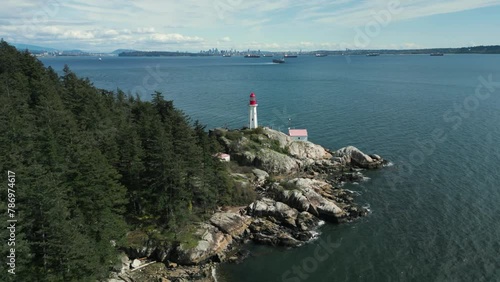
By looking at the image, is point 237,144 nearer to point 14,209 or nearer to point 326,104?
point 14,209

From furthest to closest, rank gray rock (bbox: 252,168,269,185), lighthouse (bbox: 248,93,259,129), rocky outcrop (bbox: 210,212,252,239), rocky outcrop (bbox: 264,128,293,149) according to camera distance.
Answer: lighthouse (bbox: 248,93,259,129), rocky outcrop (bbox: 264,128,293,149), gray rock (bbox: 252,168,269,185), rocky outcrop (bbox: 210,212,252,239)

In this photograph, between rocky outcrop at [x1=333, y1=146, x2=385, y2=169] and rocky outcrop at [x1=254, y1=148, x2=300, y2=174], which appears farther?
rocky outcrop at [x1=333, y1=146, x2=385, y2=169]

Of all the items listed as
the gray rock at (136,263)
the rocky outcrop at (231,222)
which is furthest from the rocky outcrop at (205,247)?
the gray rock at (136,263)

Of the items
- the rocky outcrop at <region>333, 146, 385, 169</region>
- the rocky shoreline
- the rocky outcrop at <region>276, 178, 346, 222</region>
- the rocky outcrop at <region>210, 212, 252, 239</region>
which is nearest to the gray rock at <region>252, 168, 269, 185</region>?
the rocky shoreline

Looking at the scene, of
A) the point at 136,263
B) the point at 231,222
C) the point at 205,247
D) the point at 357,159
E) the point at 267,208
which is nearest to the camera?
the point at 136,263

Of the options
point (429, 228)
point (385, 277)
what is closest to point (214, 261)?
point (385, 277)

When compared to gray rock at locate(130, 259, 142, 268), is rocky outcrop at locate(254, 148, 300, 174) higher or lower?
higher

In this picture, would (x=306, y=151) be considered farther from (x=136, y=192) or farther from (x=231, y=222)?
(x=136, y=192)

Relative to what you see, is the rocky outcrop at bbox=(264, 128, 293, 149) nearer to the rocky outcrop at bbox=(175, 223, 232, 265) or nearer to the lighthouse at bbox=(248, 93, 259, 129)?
the lighthouse at bbox=(248, 93, 259, 129)

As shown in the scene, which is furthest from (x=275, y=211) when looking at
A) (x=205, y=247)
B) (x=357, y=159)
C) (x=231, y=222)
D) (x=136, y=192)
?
(x=357, y=159)
